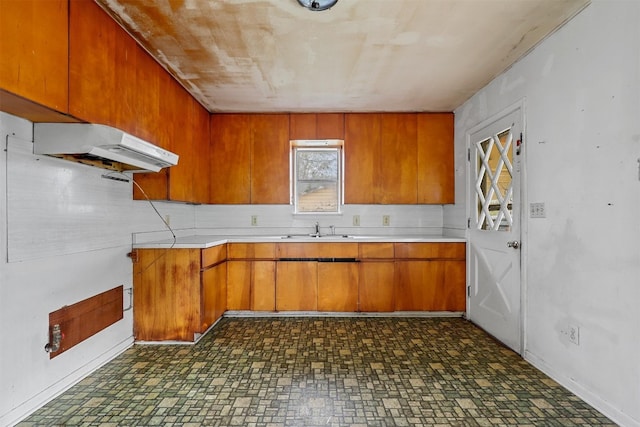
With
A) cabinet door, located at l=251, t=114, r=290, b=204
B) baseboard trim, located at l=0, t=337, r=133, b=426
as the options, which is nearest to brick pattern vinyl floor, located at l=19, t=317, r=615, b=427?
baseboard trim, located at l=0, t=337, r=133, b=426

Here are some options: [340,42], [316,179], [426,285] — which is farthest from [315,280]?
[340,42]

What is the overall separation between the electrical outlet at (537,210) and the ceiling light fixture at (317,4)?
1.97 metres

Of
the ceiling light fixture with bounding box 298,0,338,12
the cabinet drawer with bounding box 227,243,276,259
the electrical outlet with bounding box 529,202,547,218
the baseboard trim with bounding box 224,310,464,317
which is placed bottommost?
the baseboard trim with bounding box 224,310,464,317

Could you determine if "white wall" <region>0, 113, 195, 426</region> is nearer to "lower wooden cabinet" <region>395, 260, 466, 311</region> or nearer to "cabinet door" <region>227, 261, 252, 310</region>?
→ "cabinet door" <region>227, 261, 252, 310</region>

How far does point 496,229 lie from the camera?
309 cm

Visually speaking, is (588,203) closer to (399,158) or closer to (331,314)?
(399,158)

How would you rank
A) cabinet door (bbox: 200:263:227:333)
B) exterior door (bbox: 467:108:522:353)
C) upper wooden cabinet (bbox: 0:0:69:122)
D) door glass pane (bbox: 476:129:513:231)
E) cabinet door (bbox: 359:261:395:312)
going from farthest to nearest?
cabinet door (bbox: 359:261:395:312), cabinet door (bbox: 200:263:227:333), door glass pane (bbox: 476:129:513:231), exterior door (bbox: 467:108:522:353), upper wooden cabinet (bbox: 0:0:69:122)

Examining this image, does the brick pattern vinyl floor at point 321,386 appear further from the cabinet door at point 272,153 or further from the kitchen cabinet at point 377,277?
the cabinet door at point 272,153

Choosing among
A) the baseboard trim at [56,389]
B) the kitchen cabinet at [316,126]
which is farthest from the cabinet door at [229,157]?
the baseboard trim at [56,389]

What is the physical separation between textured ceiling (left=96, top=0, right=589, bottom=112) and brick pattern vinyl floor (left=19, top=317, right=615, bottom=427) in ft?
7.74

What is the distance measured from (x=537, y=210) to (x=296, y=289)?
2.40m

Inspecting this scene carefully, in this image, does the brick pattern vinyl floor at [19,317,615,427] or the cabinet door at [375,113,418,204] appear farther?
the cabinet door at [375,113,418,204]

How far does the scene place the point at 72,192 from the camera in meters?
2.29

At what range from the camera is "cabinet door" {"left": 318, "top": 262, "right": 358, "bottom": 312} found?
373cm
